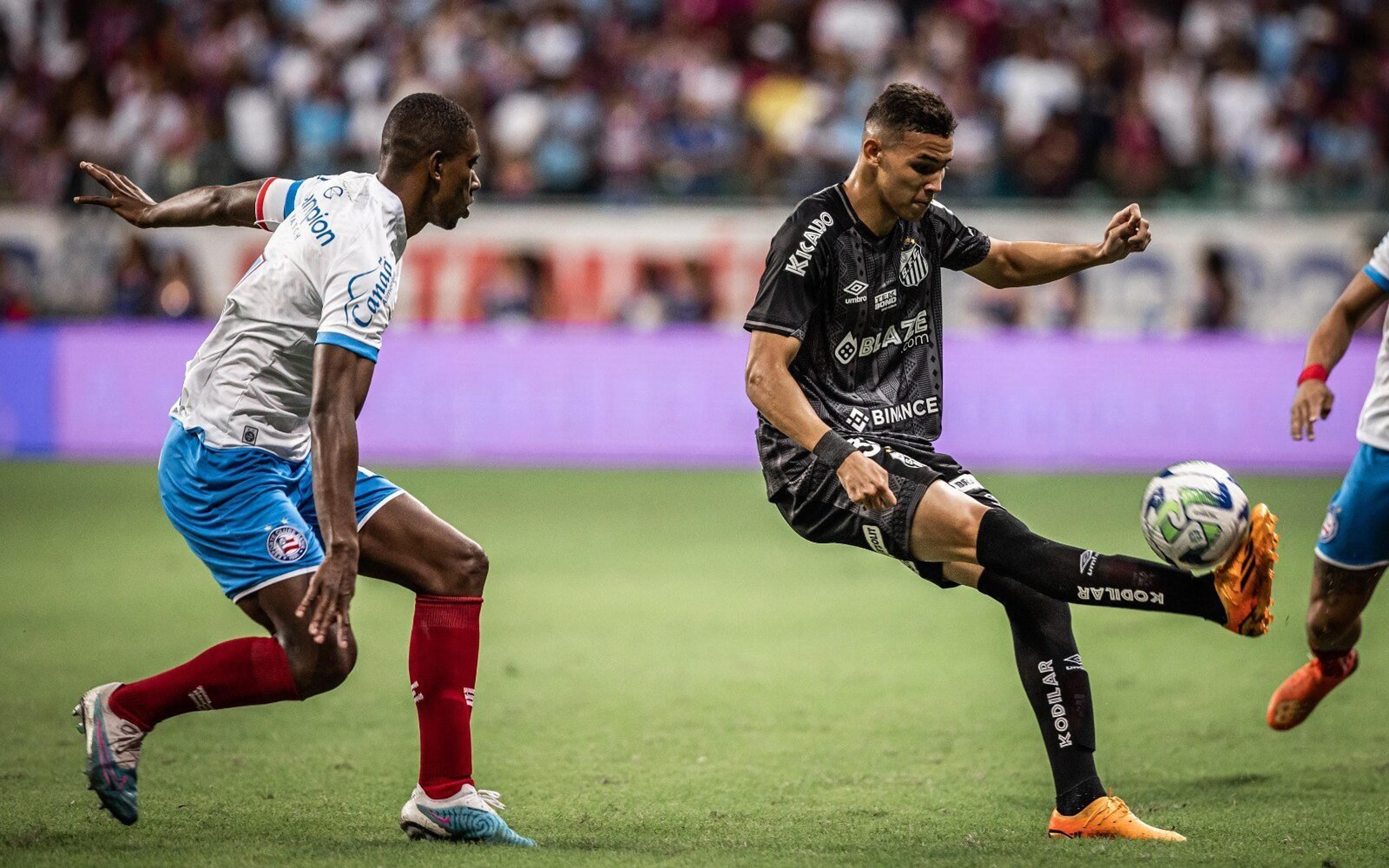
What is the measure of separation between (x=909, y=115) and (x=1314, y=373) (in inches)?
75.4

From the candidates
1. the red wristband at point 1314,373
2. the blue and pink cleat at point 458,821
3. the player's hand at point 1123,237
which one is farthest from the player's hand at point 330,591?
the red wristband at point 1314,373

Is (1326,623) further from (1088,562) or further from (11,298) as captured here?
(11,298)

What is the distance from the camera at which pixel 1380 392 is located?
5664 mm

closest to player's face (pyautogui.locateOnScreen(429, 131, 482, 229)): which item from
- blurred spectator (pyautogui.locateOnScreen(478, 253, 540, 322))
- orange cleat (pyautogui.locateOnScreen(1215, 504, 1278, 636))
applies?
orange cleat (pyautogui.locateOnScreen(1215, 504, 1278, 636))

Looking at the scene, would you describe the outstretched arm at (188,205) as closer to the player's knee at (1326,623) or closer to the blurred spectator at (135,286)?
the player's knee at (1326,623)

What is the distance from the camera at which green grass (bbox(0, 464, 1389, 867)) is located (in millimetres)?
4711

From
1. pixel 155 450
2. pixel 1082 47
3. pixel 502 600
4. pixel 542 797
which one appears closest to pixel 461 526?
pixel 502 600

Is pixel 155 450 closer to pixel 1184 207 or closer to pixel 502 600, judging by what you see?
pixel 502 600

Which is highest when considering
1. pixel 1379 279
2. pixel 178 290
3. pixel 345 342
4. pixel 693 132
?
pixel 693 132

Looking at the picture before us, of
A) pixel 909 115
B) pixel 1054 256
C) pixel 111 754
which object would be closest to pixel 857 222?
pixel 909 115

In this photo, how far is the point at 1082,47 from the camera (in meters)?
17.6

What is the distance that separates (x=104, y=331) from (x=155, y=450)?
1214mm

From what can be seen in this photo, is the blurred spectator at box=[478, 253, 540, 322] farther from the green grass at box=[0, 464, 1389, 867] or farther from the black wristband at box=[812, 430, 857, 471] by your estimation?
the black wristband at box=[812, 430, 857, 471]

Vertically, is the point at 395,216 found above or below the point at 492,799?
above
